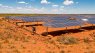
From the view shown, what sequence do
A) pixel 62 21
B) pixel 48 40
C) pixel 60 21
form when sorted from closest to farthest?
pixel 48 40 → pixel 62 21 → pixel 60 21

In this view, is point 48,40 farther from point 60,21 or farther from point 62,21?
point 60,21

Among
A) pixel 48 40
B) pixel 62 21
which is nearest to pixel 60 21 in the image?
pixel 62 21

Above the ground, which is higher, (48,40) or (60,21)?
(60,21)

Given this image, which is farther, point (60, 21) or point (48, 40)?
point (60, 21)

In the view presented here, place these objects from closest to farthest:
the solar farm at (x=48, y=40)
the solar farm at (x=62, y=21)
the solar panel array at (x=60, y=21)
A: the solar farm at (x=48, y=40) → the solar farm at (x=62, y=21) → the solar panel array at (x=60, y=21)

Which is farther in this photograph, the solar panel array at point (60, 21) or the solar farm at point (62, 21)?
the solar panel array at point (60, 21)

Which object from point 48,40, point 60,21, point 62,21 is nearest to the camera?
point 48,40

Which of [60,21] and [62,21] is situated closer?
[62,21]

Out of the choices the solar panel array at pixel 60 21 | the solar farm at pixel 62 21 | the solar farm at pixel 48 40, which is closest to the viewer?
the solar farm at pixel 48 40

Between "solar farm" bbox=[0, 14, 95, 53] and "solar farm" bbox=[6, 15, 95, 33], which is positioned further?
"solar farm" bbox=[6, 15, 95, 33]

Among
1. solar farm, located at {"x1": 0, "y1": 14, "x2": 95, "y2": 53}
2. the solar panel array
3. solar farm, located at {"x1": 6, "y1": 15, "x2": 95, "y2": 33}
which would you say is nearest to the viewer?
solar farm, located at {"x1": 0, "y1": 14, "x2": 95, "y2": 53}

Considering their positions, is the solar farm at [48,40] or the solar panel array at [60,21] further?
the solar panel array at [60,21]

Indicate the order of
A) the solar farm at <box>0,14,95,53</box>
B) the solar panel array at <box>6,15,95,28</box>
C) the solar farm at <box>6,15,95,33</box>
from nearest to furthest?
the solar farm at <box>0,14,95,53</box> < the solar farm at <box>6,15,95,33</box> < the solar panel array at <box>6,15,95,28</box>

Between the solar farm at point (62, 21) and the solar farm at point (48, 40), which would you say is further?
the solar farm at point (62, 21)
